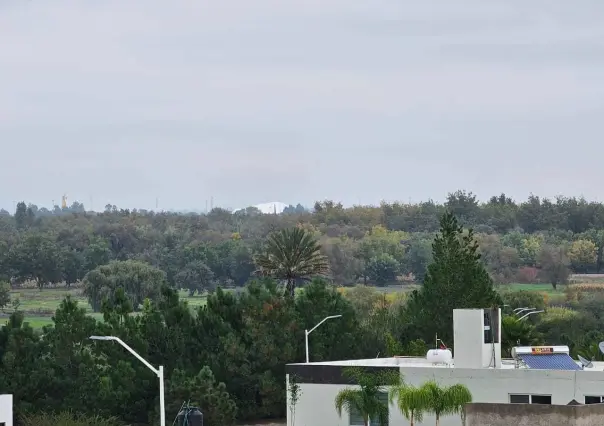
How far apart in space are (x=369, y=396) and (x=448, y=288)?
1413 inches

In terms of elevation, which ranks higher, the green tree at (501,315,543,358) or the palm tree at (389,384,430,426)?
the green tree at (501,315,543,358)

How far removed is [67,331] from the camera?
263 ft

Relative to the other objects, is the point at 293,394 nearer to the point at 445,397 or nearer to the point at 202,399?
the point at 445,397

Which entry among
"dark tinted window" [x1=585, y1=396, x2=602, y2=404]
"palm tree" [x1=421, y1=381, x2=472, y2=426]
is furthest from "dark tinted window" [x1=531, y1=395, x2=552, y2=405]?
"palm tree" [x1=421, y1=381, x2=472, y2=426]

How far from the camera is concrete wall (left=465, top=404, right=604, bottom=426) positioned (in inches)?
1742

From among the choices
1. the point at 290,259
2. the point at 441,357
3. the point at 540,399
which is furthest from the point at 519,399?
the point at 290,259

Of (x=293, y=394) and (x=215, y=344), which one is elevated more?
(x=215, y=344)

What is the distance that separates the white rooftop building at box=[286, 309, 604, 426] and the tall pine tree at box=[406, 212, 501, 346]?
3186 cm

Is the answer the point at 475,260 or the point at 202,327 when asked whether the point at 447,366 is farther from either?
the point at 475,260

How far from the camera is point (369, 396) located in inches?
2196

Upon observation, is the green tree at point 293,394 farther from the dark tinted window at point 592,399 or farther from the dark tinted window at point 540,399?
the dark tinted window at point 592,399

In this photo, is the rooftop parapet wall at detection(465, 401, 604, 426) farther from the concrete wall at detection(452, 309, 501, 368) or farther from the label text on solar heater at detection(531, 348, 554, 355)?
the label text on solar heater at detection(531, 348, 554, 355)

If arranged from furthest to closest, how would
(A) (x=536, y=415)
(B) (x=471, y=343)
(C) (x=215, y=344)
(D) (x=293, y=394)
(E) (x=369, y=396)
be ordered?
(C) (x=215, y=344) → (D) (x=293, y=394) → (E) (x=369, y=396) → (B) (x=471, y=343) → (A) (x=536, y=415)

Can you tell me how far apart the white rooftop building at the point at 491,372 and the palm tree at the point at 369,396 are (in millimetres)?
376
